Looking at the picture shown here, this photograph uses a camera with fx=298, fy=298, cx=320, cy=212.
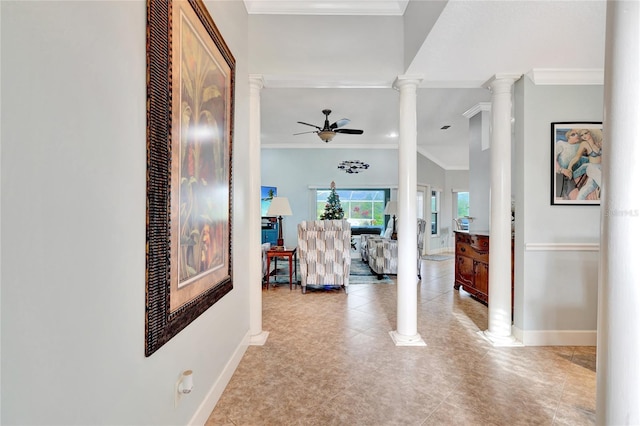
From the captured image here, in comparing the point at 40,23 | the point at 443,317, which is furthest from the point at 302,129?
the point at 40,23

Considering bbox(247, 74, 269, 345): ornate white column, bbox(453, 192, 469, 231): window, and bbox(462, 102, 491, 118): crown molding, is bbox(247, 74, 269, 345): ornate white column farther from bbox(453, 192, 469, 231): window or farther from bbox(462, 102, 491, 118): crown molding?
bbox(453, 192, 469, 231): window

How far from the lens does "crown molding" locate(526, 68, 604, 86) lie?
2.72 metres

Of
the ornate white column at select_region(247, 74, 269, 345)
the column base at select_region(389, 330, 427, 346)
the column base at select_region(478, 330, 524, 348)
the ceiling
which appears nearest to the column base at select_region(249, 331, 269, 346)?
the ornate white column at select_region(247, 74, 269, 345)

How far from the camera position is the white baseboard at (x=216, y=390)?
1.69m

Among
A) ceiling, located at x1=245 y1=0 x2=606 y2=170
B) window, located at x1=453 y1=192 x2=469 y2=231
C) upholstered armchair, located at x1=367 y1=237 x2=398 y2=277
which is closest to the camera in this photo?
ceiling, located at x1=245 y1=0 x2=606 y2=170

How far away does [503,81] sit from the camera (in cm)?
287

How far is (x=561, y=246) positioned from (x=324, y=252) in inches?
111

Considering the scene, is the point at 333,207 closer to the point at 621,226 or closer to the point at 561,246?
the point at 561,246

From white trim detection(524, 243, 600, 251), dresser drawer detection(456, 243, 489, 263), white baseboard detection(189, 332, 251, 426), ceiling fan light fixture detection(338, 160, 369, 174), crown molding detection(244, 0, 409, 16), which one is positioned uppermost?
crown molding detection(244, 0, 409, 16)

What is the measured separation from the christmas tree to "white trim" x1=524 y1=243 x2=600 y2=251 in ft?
14.9

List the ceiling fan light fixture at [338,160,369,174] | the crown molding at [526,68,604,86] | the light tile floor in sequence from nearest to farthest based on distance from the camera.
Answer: the light tile floor → the crown molding at [526,68,604,86] → the ceiling fan light fixture at [338,160,369,174]

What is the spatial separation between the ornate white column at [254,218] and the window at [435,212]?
725cm

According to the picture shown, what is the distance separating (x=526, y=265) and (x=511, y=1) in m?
2.19

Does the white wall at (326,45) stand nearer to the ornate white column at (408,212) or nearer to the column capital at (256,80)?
the column capital at (256,80)
